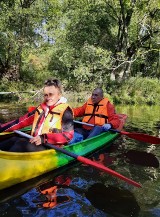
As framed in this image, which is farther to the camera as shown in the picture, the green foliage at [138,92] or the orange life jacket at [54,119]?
the green foliage at [138,92]

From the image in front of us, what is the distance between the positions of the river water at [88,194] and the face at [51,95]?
1.14 m

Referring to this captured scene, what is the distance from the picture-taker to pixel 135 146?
684 centimetres

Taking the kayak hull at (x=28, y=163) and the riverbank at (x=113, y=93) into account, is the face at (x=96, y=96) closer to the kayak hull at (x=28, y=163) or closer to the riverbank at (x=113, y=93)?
the kayak hull at (x=28, y=163)

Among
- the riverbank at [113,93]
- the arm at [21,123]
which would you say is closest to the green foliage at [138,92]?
the riverbank at [113,93]

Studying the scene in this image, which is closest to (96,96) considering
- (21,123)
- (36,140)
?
(21,123)

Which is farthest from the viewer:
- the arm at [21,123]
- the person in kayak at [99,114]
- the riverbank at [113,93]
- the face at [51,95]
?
the riverbank at [113,93]

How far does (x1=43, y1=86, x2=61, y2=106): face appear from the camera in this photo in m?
4.44

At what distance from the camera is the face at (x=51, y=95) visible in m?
4.44

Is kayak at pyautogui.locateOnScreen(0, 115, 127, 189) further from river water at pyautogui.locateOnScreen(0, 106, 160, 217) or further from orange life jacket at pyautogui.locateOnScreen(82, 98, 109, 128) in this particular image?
orange life jacket at pyautogui.locateOnScreen(82, 98, 109, 128)

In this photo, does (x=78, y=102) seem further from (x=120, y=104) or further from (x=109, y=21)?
(x=109, y=21)

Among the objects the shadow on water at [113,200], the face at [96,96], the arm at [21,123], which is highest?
the face at [96,96]

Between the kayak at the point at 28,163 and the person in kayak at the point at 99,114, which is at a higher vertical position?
the person in kayak at the point at 99,114

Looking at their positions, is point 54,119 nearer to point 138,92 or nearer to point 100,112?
point 100,112

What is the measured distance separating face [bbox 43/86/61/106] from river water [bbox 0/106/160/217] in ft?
3.75
